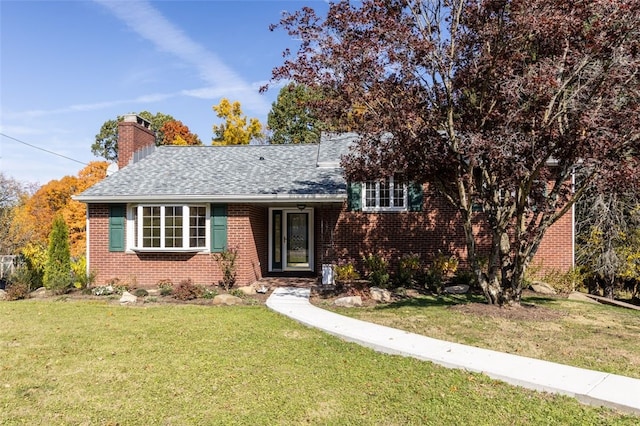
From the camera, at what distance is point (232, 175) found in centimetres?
1436

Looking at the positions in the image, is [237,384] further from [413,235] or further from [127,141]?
[127,141]

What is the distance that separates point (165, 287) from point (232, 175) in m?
4.26

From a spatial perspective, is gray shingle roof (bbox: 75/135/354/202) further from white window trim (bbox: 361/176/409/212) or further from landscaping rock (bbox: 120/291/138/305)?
landscaping rock (bbox: 120/291/138/305)

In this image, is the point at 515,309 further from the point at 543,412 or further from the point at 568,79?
the point at 543,412

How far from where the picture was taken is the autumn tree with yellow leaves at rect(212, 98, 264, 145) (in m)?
32.6

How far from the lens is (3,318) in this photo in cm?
869

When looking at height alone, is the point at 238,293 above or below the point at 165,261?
below

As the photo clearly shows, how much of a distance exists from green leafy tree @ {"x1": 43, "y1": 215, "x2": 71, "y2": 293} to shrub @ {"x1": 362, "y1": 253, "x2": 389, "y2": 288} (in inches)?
338

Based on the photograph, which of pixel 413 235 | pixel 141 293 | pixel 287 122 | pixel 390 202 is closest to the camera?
pixel 141 293

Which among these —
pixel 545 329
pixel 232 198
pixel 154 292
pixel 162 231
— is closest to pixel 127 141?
pixel 162 231

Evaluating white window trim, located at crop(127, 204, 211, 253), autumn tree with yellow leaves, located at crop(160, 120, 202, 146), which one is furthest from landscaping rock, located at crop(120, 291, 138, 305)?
autumn tree with yellow leaves, located at crop(160, 120, 202, 146)

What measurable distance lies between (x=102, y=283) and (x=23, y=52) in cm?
812

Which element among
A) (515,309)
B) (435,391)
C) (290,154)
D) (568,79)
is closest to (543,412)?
(435,391)

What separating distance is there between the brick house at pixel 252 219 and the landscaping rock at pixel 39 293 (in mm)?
1450
